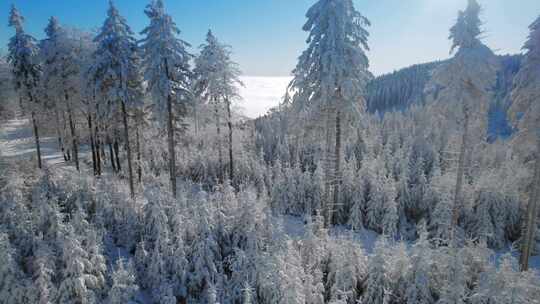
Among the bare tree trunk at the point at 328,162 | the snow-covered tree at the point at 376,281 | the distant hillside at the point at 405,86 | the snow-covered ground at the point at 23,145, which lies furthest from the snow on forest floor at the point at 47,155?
the distant hillside at the point at 405,86

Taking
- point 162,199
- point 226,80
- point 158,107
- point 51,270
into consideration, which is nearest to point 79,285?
point 51,270

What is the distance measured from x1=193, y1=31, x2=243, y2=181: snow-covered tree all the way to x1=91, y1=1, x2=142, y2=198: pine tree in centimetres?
599

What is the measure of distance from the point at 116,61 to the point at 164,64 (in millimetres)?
2884

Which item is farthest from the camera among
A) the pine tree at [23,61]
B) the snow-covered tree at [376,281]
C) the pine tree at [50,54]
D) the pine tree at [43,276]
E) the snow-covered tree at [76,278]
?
the pine tree at [23,61]

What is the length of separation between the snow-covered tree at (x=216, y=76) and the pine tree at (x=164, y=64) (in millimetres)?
5581

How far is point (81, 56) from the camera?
70.5ft

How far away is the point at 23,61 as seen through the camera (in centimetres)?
2264

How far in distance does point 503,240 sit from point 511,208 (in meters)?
2.40

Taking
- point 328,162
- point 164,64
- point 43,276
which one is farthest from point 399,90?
point 43,276

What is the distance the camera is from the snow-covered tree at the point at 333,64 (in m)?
14.1

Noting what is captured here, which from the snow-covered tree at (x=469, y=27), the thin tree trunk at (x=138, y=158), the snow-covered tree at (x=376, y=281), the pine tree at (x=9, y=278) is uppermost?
the snow-covered tree at (x=469, y=27)

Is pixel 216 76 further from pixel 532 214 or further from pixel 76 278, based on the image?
pixel 532 214

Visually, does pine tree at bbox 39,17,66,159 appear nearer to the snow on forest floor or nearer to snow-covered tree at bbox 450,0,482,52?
the snow on forest floor

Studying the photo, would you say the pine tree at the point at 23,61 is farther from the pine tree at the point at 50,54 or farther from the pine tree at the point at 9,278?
the pine tree at the point at 9,278
